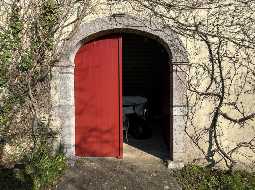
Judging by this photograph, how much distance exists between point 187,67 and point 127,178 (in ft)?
8.17

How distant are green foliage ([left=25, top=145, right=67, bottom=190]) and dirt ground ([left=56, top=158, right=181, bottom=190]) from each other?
0.18 meters

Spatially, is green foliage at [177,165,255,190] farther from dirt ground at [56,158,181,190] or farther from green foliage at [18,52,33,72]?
green foliage at [18,52,33,72]

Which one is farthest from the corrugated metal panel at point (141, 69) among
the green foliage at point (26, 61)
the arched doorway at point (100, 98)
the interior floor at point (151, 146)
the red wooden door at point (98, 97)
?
the green foliage at point (26, 61)

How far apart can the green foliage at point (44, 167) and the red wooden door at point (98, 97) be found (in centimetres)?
74

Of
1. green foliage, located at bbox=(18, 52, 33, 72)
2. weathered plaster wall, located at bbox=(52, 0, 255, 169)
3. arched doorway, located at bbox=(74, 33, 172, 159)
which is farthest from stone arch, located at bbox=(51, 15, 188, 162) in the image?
green foliage, located at bbox=(18, 52, 33, 72)

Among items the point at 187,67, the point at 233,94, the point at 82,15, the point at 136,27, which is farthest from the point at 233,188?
the point at 82,15

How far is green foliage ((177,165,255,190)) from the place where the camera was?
755cm

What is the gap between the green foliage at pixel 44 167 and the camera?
7.31m

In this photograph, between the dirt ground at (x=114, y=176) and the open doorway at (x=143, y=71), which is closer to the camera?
the dirt ground at (x=114, y=176)

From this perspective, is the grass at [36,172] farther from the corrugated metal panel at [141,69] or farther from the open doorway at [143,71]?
the corrugated metal panel at [141,69]

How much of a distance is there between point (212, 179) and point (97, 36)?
367 centimetres

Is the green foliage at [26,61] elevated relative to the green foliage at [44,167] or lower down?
elevated

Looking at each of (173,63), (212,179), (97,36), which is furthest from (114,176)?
(97,36)

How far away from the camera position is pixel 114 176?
778 cm
